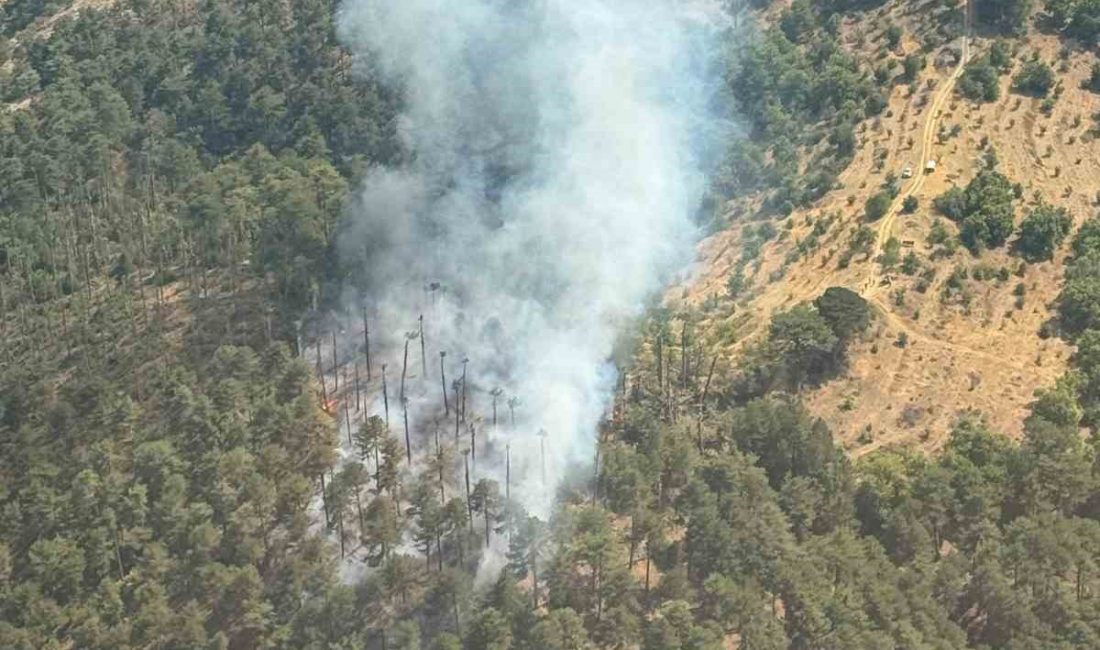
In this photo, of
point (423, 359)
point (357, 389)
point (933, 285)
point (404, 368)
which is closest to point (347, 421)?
point (357, 389)

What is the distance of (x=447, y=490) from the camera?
73438 mm

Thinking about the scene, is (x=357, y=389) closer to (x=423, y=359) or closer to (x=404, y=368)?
(x=404, y=368)

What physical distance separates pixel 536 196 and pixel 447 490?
25.2 metres

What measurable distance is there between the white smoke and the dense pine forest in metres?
2.79

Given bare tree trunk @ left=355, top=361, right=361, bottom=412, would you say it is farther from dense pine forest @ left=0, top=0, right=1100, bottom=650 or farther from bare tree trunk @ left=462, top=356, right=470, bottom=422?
bare tree trunk @ left=462, top=356, right=470, bottom=422

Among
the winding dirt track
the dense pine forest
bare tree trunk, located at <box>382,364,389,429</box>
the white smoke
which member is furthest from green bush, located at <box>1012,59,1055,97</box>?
bare tree trunk, located at <box>382,364,389,429</box>

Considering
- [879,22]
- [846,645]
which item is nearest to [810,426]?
[846,645]

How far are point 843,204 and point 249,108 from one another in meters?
54.0

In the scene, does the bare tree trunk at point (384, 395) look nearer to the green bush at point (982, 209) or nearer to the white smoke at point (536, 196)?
the white smoke at point (536, 196)

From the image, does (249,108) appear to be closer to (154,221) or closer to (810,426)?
(154,221)

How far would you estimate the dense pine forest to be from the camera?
64.6m

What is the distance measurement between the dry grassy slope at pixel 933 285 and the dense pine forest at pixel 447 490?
1827 mm

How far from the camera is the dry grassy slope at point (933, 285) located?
80.0m

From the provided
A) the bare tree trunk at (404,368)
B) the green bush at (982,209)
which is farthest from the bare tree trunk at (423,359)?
the green bush at (982,209)
